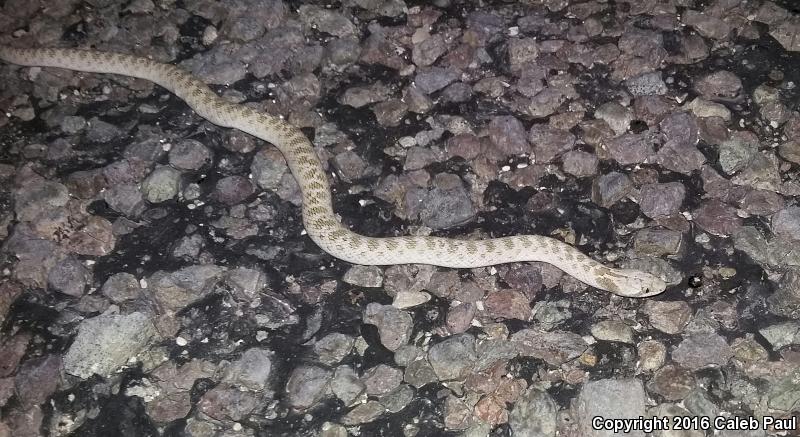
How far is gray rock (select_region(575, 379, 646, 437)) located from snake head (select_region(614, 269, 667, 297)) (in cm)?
87

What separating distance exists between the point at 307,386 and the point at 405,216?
6.95 ft

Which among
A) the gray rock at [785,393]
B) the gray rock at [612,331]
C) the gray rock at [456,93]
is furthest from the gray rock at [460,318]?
the gray rock at [456,93]

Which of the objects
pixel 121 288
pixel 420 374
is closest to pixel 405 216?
pixel 420 374

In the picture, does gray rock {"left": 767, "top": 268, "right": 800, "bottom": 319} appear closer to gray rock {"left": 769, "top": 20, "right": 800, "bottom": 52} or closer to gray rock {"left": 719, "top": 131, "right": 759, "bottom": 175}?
gray rock {"left": 719, "top": 131, "right": 759, "bottom": 175}

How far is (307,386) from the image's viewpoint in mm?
5004

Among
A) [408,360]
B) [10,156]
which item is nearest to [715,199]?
[408,360]

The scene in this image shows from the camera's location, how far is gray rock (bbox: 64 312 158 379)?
5.17 meters

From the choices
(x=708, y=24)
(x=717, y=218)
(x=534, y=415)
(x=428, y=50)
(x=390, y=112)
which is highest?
(x=708, y=24)

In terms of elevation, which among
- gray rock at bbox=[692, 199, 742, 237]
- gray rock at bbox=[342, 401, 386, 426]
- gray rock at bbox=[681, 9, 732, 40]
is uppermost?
gray rock at bbox=[681, 9, 732, 40]

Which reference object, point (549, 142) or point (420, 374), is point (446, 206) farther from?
point (420, 374)

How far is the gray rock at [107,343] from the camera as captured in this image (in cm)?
517

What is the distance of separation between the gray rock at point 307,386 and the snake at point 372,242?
48.3 inches

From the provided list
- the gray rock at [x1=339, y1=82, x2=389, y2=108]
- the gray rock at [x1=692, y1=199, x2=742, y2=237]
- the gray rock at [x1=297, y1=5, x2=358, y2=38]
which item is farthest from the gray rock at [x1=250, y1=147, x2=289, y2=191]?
the gray rock at [x1=692, y1=199, x2=742, y2=237]

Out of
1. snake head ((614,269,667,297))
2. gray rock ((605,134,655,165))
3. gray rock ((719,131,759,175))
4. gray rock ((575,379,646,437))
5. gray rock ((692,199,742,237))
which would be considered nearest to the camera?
gray rock ((575,379,646,437))
